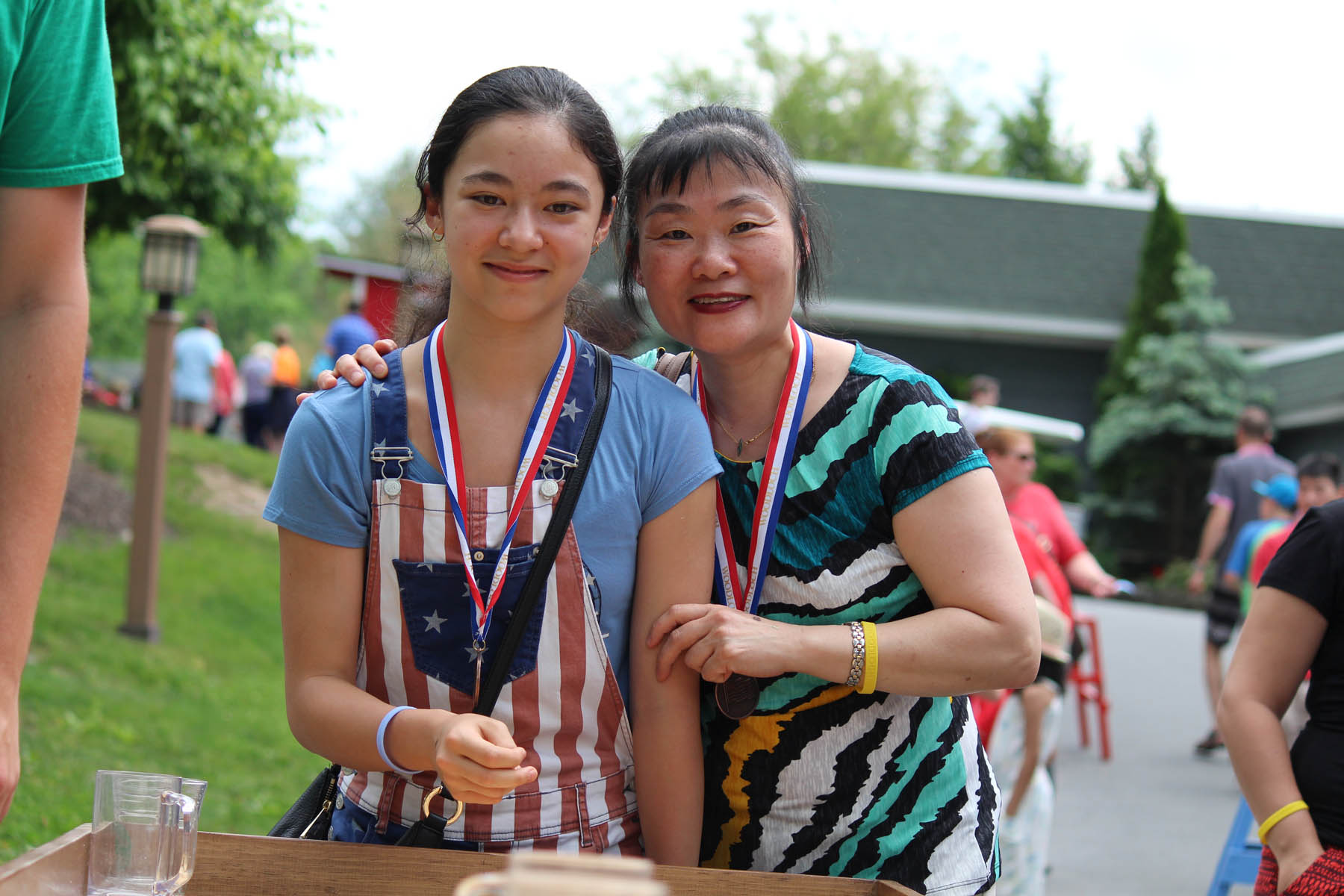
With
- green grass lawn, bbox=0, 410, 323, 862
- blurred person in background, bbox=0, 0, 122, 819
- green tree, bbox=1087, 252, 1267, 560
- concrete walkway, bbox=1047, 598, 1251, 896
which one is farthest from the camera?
green tree, bbox=1087, 252, 1267, 560

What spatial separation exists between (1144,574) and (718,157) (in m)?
19.8

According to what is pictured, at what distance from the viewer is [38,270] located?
1714 mm

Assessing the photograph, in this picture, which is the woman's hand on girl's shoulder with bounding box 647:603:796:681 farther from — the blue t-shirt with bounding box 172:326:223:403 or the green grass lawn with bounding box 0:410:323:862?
the blue t-shirt with bounding box 172:326:223:403

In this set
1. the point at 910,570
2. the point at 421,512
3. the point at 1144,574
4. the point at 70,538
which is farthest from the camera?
the point at 1144,574

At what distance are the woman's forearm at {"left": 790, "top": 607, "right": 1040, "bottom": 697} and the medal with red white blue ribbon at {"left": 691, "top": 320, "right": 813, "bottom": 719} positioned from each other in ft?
0.43

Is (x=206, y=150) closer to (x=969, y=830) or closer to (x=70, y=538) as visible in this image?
(x=70, y=538)

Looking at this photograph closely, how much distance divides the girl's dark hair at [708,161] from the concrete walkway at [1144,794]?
4.41m

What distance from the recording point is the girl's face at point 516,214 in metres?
1.89

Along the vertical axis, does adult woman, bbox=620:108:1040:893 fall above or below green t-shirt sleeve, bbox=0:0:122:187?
below

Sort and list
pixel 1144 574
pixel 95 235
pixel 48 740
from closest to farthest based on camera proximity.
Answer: pixel 48 740 < pixel 95 235 < pixel 1144 574

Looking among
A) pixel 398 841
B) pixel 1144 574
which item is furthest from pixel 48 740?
pixel 1144 574

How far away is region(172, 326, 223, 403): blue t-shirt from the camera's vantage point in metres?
17.1

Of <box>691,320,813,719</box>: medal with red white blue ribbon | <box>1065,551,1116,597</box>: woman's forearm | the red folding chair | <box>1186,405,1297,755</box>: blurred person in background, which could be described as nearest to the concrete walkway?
the red folding chair

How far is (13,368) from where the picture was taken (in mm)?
1671
